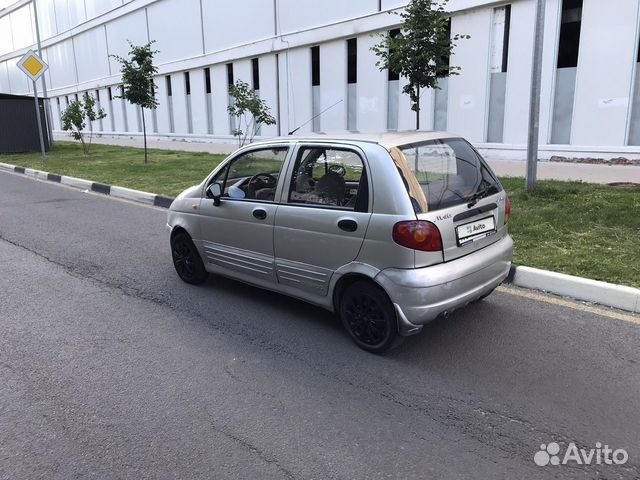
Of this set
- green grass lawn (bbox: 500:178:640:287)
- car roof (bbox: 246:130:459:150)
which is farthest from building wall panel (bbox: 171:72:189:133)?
car roof (bbox: 246:130:459:150)

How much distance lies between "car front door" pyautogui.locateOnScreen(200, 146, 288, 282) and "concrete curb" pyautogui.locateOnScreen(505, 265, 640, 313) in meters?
2.50

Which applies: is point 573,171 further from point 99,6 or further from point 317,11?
point 99,6

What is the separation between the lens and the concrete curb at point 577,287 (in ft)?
14.9

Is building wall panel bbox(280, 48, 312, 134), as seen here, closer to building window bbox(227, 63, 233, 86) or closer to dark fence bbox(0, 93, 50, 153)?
building window bbox(227, 63, 233, 86)

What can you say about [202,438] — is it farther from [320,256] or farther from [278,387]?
[320,256]

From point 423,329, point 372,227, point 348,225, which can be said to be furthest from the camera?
point 423,329

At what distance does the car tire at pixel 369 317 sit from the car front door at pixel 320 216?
0.22 metres

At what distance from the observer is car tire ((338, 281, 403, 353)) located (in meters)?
3.76

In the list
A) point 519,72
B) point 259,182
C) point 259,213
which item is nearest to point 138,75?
point 519,72

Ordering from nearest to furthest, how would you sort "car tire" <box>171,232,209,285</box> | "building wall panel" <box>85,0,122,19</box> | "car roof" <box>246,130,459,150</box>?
"car roof" <box>246,130,459,150</box> < "car tire" <box>171,232,209,285</box> < "building wall panel" <box>85,0,122,19</box>

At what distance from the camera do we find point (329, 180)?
4.20 metres

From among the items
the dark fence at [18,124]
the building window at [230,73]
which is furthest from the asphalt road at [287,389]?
the dark fence at [18,124]

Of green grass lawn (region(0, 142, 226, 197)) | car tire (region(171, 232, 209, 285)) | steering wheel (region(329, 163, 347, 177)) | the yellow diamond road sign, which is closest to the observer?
steering wheel (region(329, 163, 347, 177))

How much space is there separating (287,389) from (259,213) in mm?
1643
